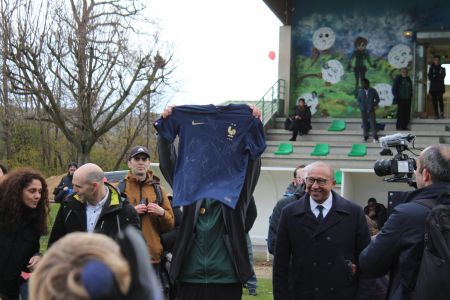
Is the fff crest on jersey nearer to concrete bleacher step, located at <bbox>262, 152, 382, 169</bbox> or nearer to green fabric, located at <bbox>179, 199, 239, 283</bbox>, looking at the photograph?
green fabric, located at <bbox>179, 199, 239, 283</bbox>

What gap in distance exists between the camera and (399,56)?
24.1m

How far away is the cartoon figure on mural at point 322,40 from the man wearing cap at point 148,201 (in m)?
19.5

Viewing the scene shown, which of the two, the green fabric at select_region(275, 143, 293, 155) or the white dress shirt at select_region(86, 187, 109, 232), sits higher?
the white dress shirt at select_region(86, 187, 109, 232)

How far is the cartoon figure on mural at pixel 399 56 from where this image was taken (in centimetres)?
2394

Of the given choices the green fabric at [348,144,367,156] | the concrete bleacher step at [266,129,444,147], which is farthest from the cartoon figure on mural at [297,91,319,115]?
the green fabric at [348,144,367,156]

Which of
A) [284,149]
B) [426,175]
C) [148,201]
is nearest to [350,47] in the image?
[284,149]

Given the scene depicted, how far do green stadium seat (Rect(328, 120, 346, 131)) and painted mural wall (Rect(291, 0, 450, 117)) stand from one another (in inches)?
35.8

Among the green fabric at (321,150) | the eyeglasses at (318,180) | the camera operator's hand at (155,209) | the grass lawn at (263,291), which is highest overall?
the eyeglasses at (318,180)

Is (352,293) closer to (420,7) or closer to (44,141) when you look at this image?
(420,7)

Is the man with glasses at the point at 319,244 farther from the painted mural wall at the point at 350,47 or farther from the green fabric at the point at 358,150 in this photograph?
the painted mural wall at the point at 350,47

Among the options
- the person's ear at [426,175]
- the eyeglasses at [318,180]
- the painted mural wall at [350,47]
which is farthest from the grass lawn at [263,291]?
the painted mural wall at [350,47]

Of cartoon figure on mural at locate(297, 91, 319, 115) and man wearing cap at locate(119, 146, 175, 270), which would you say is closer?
man wearing cap at locate(119, 146, 175, 270)

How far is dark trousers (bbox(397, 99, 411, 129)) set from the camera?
→ 21719mm

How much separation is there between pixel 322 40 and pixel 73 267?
23.9m
